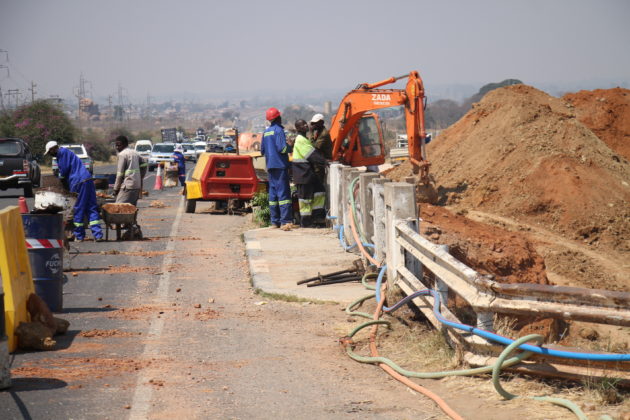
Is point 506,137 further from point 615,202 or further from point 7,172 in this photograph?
point 7,172

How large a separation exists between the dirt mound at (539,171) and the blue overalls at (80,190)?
29.6 feet

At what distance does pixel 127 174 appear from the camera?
1686 cm

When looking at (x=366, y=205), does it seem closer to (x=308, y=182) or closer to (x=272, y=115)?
(x=308, y=182)

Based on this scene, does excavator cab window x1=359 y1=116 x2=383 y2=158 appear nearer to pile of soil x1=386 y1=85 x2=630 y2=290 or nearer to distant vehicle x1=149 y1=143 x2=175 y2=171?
pile of soil x1=386 y1=85 x2=630 y2=290

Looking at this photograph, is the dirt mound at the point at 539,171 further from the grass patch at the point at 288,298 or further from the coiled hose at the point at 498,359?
the coiled hose at the point at 498,359

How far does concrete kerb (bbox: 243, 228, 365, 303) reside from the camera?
10.4 meters

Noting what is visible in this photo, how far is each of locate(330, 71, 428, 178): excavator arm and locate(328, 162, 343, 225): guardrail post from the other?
15.1ft

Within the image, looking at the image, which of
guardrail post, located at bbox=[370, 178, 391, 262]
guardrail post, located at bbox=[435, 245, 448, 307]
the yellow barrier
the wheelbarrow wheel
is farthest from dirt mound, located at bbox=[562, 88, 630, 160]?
the yellow barrier

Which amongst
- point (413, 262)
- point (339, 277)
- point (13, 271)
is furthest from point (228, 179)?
point (13, 271)

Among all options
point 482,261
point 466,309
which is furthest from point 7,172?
point 466,309

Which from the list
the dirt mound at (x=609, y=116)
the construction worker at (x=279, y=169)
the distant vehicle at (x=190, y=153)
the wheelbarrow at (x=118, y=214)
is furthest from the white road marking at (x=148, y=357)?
the distant vehicle at (x=190, y=153)

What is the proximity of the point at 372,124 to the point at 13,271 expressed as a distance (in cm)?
1437

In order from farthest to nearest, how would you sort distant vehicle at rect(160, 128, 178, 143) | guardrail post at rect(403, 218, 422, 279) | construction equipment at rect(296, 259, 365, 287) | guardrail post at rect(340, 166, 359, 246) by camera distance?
1. distant vehicle at rect(160, 128, 178, 143)
2. guardrail post at rect(340, 166, 359, 246)
3. construction equipment at rect(296, 259, 365, 287)
4. guardrail post at rect(403, 218, 422, 279)

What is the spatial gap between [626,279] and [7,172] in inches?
872
